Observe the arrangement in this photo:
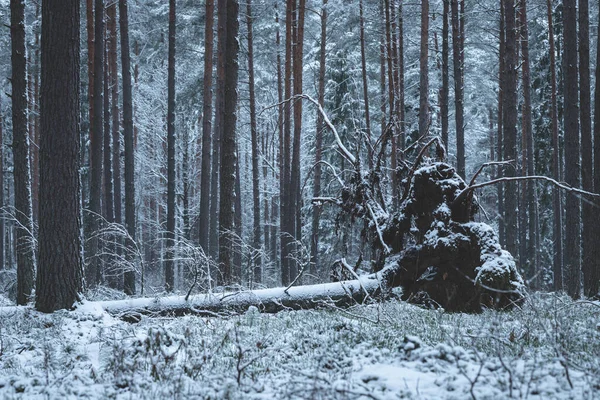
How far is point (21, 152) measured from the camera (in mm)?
11016

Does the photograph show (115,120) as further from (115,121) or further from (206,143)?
(206,143)

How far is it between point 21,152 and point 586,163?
42.4ft

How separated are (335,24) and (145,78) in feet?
48.3

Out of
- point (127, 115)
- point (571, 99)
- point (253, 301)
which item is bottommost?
point (253, 301)

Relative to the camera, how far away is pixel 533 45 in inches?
1090

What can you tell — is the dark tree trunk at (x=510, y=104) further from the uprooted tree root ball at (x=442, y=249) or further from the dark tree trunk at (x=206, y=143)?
the dark tree trunk at (x=206, y=143)

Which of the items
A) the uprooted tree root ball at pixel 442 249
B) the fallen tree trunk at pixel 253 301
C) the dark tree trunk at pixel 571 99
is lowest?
the fallen tree trunk at pixel 253 301

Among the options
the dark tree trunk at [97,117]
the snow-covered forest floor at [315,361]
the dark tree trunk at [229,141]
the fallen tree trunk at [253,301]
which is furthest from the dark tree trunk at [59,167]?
the dark tree trunk at [97,117]

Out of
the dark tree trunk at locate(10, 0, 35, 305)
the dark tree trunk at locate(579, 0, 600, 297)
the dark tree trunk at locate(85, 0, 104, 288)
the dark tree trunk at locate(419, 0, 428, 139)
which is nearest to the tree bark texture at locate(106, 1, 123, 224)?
the dark tree trunk at locate(85, 0, 104, 288)

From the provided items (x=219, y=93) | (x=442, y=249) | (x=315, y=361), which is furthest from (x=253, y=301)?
(x=219, y=93)

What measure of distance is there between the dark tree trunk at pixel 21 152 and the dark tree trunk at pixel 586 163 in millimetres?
11200

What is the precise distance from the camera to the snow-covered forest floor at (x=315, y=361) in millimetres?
3211

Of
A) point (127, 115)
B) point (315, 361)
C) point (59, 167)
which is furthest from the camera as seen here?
point (127, 115)

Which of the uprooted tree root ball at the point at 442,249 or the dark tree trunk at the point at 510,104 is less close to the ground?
the dark tree trunk at the point at 510,104
